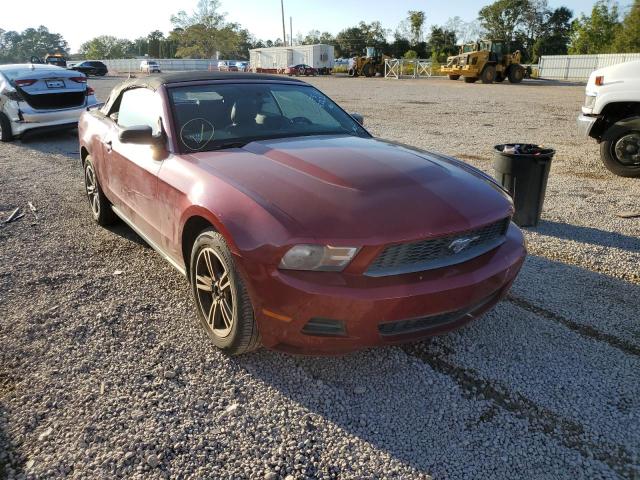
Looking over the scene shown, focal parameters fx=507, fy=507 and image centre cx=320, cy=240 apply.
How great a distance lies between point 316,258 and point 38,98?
9.57 meters

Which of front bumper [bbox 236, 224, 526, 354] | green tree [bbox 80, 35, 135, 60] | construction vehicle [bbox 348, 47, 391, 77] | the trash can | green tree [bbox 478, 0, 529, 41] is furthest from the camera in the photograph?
green tree [bbox 80, 35, 135, 60]

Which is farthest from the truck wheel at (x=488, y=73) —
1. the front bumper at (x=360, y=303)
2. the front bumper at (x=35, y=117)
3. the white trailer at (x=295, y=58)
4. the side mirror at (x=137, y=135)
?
the front bumper at (x=360, y=303)

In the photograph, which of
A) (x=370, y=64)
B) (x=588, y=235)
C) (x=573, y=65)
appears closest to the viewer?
(x=588, y=235)

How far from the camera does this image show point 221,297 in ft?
9.36

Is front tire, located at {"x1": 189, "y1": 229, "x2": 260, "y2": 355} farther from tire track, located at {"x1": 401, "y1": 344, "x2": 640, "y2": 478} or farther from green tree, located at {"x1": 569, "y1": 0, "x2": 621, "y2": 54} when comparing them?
green tree, located at {"x1": 569, "y1": 0, "x2": 621, "y2": 54}

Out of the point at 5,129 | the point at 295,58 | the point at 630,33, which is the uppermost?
the point at 630,33

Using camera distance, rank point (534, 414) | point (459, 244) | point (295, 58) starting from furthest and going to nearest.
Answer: point (295, 58) → point (459, 244) → point (534, 414)

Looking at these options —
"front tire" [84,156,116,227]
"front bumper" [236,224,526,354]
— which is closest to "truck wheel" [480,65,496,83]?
"front tire" [84,156,116,227]

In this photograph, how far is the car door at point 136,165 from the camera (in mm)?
3539

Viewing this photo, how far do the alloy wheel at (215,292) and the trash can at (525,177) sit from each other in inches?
126

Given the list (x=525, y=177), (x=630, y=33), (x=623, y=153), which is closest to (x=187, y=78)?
(x=525, y=177)

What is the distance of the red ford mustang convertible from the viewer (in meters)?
2.37

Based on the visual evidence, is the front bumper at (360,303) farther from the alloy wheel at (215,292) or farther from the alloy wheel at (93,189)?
the alloy wheel at (93,189)

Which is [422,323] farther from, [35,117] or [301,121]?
[35,117]
